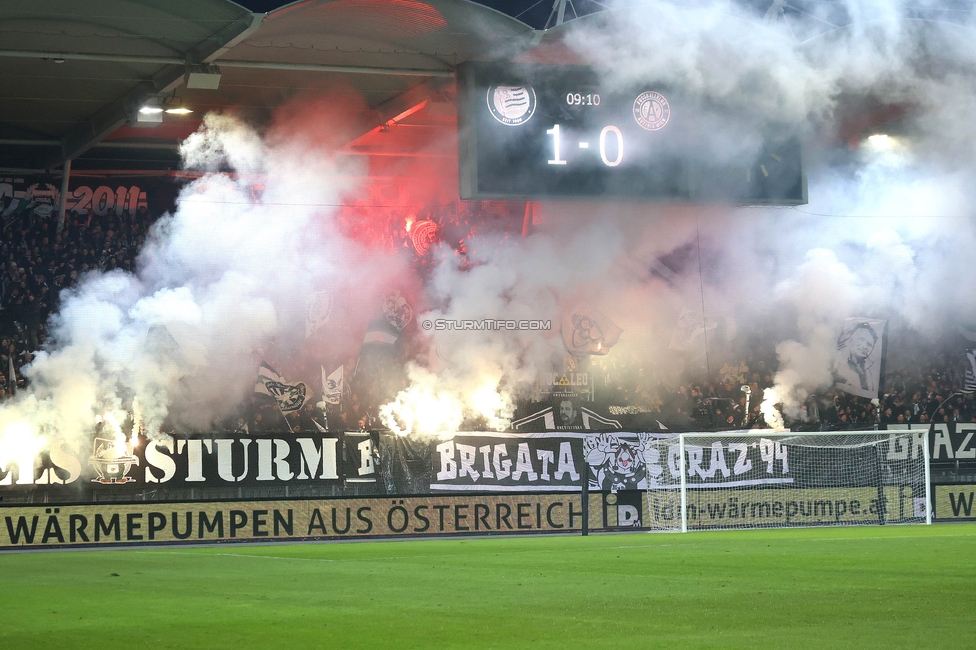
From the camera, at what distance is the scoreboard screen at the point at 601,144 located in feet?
53.1

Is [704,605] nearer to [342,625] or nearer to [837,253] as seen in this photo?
[342,625]

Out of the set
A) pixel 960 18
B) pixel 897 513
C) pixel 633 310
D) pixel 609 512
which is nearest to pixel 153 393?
pixel 609 512

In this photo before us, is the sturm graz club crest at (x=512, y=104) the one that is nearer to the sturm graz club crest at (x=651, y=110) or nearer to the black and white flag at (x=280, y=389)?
the sturm graz club crest at (x=651, y=110)

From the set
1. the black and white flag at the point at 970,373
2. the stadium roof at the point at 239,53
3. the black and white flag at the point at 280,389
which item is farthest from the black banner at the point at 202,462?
the black and white flag at the point at 970,373

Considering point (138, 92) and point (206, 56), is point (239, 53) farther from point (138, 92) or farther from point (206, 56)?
point (138, 92)

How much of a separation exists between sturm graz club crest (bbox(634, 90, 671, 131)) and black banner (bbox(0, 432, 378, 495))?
6442 mm

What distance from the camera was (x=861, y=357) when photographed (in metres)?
26.0

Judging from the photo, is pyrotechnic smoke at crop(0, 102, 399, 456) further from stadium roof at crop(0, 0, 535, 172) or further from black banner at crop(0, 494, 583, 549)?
black banner at crop(0, 494, 583, 549)

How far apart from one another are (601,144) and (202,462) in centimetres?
733

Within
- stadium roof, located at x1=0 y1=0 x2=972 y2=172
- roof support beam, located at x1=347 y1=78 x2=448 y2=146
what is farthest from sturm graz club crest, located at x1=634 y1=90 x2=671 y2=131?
roof support beam, located at x1=347 y1=78 x2=448 y2=146

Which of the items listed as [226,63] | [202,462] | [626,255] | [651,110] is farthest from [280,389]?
[651,110]

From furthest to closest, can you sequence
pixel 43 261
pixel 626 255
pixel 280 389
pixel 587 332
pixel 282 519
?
pixel 587 332 → pixel 626 255 → pixel 280 389 → pixel 43 261 → pixel 282 519

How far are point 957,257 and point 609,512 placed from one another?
37.6ft

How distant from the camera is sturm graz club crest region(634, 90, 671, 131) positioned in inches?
658
